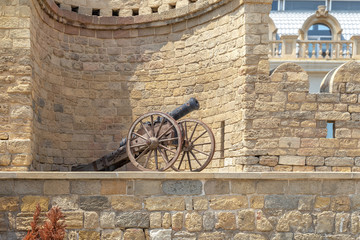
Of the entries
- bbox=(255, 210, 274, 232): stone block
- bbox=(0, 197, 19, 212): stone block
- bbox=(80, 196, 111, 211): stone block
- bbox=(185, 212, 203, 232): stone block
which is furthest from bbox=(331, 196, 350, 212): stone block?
bbox=(0, 197, 19, 212): stone block

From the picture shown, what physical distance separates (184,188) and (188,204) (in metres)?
0.21

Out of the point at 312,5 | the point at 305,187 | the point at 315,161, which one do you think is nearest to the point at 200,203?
the point at 305,187

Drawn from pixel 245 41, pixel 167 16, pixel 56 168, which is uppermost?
pixel 167 16

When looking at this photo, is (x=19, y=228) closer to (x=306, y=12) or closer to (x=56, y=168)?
(x=56, y=168)

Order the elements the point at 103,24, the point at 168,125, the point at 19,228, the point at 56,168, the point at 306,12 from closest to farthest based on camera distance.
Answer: the point at 19,228, the point at 168,125, the point at 56,168, the point at 103,24, the point at 306,12

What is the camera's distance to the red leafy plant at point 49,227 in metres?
7.22

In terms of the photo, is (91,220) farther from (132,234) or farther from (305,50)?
(305,50)

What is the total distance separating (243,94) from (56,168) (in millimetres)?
3893

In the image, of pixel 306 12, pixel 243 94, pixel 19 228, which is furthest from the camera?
pixel 306 12

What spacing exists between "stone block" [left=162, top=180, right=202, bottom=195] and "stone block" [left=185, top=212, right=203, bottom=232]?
28 centimetres

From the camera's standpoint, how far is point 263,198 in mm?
7887

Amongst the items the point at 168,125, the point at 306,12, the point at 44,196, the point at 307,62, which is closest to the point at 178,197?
the point at 44,196

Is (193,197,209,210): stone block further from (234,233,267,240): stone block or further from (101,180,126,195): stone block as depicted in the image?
(101,180,126,195): stone block

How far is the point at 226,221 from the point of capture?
7844mm
